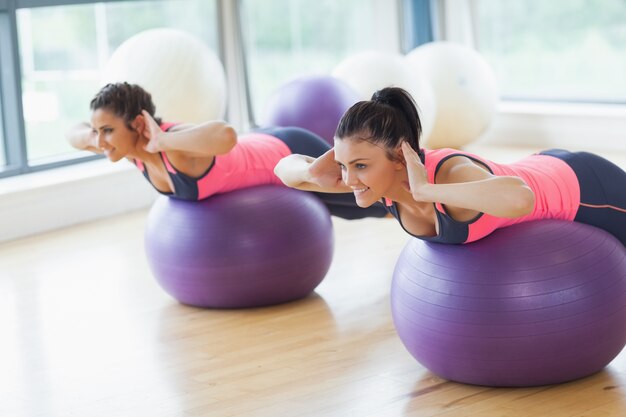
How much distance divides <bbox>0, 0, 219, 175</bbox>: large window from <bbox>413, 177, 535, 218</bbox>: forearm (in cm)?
359

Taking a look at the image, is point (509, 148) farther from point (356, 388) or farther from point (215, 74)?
point (356, 388)

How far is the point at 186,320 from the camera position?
349 centimetres

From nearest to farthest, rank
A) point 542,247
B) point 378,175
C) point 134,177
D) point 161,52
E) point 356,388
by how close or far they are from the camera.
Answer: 1. point 378,175
2. point 542,247
3. point 356,388
4. point 161,52
5. point 134,177

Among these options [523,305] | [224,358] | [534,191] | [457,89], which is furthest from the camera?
[457,89]

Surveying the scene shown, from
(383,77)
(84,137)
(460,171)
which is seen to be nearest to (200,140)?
(84,137)

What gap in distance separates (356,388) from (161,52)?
117 inches

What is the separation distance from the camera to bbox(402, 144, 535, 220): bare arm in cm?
223

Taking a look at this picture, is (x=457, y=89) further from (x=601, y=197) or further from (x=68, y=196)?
(x=601, y=197)

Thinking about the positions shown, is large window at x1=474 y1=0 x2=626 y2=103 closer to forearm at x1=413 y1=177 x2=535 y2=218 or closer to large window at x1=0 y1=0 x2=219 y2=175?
large window at x1=0 y1=0 x2=219 y2=175

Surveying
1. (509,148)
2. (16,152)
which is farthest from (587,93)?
(16,152)

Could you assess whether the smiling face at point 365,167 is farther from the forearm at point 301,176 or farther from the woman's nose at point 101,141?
the woman's nose at point 101,141

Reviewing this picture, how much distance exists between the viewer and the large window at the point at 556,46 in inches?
273

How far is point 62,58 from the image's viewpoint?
583cm

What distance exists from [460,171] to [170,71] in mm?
3081
